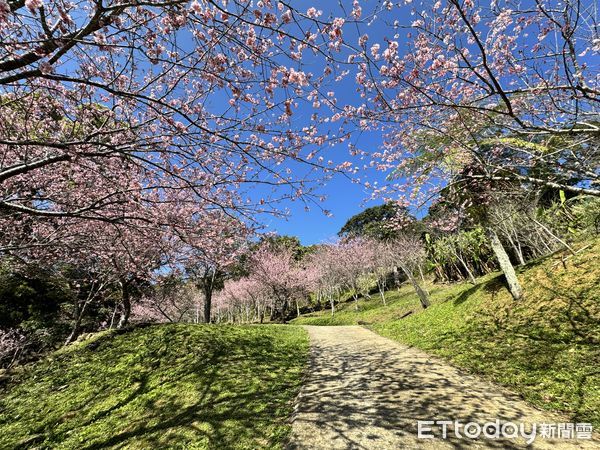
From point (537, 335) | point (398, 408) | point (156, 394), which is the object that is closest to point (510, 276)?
point (537, 335)

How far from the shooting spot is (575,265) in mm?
7996

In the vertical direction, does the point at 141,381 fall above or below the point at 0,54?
below

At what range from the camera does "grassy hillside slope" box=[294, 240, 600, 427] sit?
4262 mm

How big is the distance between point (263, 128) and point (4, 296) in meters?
17.6

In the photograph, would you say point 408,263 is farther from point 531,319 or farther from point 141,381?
point 141,381

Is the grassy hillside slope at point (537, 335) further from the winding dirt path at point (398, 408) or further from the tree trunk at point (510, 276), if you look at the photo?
the winding dirt path at point (398, 408)

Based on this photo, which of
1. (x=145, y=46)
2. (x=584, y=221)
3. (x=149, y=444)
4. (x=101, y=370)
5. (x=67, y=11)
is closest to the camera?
(x=67, y=11)

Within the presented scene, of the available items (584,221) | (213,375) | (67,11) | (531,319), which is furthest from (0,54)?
(584,221)
